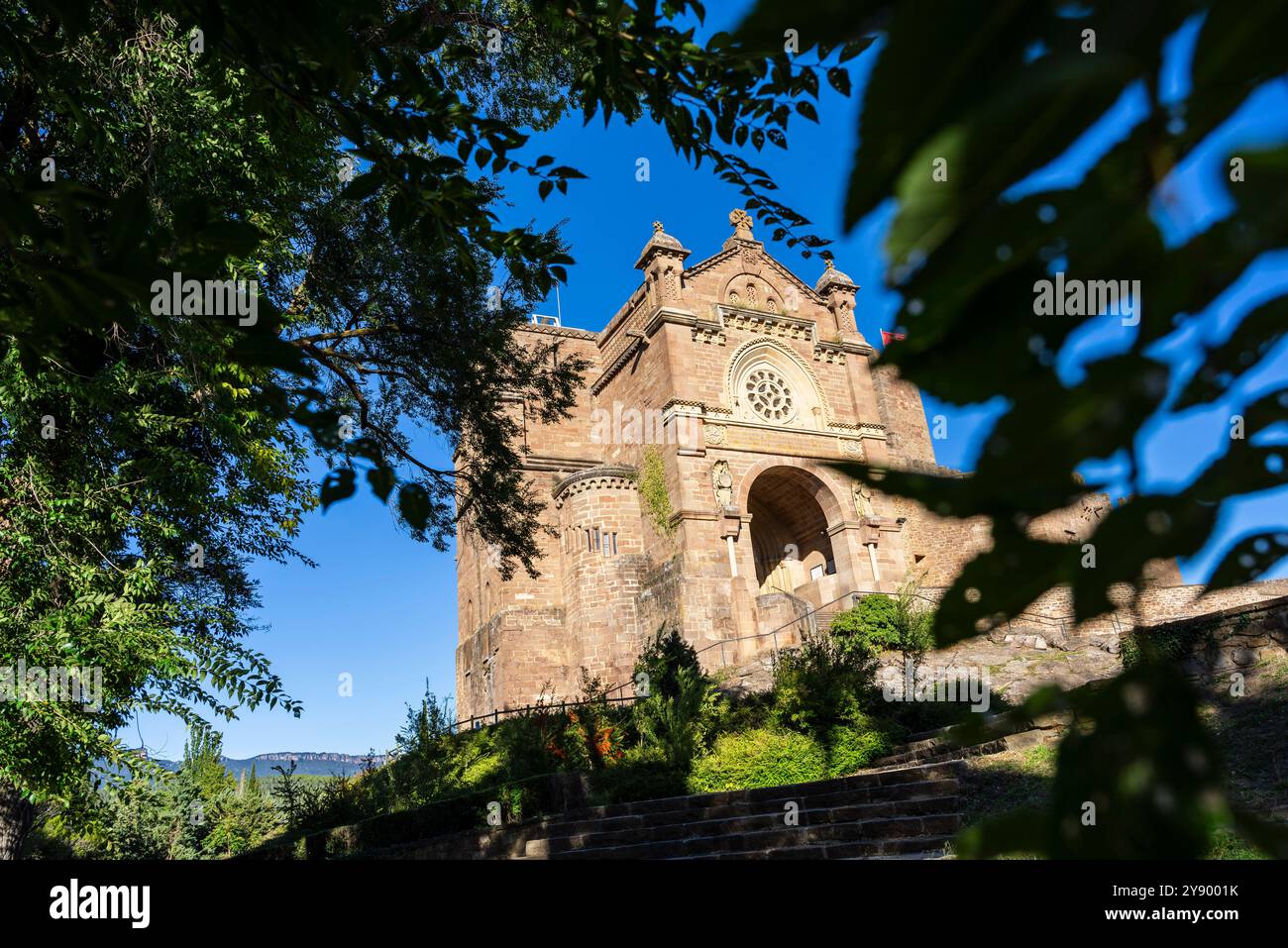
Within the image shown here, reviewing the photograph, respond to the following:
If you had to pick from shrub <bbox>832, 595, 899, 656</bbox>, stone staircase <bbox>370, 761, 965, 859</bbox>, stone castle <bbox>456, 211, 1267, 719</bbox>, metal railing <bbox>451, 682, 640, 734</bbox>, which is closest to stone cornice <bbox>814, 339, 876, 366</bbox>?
stone castle <bbox>456, 211, 1267, 719</bbox>

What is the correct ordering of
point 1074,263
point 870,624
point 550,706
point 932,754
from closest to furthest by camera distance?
point 1074,263, point 932,754, point 550,706, point 870,624

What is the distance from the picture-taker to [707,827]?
8273 mm

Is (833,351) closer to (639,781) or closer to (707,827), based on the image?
(639,781)

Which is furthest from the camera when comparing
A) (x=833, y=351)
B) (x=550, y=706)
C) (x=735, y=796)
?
(x=833, y=351)

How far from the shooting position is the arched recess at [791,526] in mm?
21520

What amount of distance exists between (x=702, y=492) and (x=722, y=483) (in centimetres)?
63

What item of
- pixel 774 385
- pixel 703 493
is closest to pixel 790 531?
pixel 774 385

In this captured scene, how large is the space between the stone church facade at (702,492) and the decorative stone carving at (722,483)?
49 mm

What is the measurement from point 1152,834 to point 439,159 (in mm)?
2409

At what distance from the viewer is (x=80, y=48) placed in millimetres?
6582

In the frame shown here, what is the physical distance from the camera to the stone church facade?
62.8 ft

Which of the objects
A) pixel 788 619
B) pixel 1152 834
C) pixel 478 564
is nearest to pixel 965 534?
pixel 788 619
